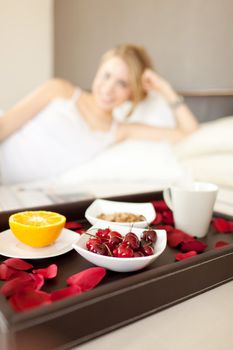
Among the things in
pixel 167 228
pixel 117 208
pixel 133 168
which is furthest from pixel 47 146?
pixel 167 228

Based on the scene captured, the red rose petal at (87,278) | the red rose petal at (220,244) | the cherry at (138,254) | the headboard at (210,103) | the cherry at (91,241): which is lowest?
the red rose petal at (220,244)

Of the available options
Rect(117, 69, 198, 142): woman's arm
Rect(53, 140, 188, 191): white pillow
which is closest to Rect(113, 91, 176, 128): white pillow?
Rect(117, 69, 198, 142): woman's arm

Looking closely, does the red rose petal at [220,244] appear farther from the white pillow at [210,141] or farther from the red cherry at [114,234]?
the white pillow at [210,141]

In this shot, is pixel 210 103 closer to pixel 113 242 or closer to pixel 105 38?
pixel 105 38

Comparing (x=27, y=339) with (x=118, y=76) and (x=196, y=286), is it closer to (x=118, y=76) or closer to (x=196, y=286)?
(x=196, y=286)

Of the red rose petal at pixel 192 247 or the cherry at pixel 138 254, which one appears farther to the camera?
the red rose petal at pixel 192 247

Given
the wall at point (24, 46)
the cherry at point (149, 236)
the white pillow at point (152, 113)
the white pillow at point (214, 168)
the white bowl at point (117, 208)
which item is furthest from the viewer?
the wall at point (24, 46)

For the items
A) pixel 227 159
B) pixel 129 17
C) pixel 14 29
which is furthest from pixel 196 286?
pixel 14 29

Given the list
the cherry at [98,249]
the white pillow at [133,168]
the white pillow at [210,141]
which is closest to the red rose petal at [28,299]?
the cherry at [98,249]

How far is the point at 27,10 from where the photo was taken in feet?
8.07

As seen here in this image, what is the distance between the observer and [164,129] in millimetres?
1735

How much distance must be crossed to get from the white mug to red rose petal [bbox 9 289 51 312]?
39 cm

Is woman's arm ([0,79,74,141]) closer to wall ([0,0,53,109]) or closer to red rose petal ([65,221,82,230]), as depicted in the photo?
wall ([0,0,53,109])

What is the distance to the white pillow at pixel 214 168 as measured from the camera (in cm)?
121
